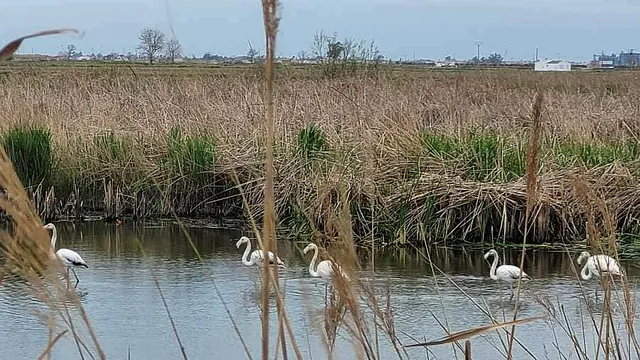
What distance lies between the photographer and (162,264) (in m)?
9.05

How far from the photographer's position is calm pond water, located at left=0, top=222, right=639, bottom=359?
613 centimetres

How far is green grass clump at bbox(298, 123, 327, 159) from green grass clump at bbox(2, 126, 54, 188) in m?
2.65

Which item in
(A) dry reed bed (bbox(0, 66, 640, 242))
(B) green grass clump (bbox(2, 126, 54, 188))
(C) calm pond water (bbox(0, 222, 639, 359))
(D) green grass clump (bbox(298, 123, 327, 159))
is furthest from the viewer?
(B) green grass clump (bbox(2, 126, 54, 188))

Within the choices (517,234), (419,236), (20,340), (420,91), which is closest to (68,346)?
(20,340)

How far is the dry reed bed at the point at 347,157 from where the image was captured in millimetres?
9922

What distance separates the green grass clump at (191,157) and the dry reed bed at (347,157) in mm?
32

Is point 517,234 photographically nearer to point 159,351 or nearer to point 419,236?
point 419,236

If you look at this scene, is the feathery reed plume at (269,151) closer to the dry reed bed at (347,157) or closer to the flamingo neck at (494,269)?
the dry reed bed at (347,157)

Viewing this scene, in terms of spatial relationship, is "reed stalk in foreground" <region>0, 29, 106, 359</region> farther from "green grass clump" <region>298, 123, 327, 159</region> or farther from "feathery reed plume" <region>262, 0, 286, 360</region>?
"green grass clump" <region>298, 123, 327, 159</region>

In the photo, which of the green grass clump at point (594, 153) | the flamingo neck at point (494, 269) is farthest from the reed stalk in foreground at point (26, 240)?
the green grass clump at point (594, 153)

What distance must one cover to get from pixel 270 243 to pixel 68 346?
4.72 meters

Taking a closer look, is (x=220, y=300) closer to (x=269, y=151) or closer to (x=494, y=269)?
(x=269, y=151)

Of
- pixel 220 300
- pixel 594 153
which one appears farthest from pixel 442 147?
pixel 220 300

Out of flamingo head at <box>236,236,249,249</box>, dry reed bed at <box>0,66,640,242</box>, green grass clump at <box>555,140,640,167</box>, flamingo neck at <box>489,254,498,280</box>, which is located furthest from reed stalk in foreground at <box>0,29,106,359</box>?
green grass clump at <box>555,140,640,167</box>
